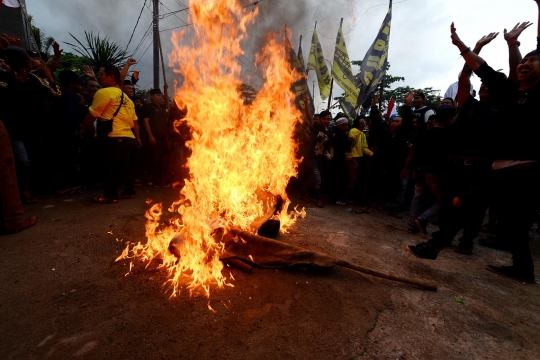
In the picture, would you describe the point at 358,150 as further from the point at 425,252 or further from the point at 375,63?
the point at 375,63

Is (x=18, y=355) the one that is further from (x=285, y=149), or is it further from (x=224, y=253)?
(x=285, y=149)

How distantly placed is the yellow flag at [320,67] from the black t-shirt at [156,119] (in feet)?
24.1

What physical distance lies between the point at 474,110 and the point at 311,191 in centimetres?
429

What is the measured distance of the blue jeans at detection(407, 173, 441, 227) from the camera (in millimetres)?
5180

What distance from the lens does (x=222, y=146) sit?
15.5 ft

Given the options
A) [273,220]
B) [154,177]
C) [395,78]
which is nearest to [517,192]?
[273,220]

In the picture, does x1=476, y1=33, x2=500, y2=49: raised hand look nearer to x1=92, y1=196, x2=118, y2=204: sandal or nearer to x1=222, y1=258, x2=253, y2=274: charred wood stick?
x1=222, y1=258, x2=253, y2=274: charred wood stick

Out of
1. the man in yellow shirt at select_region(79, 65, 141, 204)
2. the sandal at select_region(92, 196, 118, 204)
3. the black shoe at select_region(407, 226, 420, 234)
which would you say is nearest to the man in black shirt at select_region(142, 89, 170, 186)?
the man in yellow shirt at select_region(79, 65, 141, 204)

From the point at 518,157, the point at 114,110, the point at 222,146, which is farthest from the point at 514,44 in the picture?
the point at 114,110

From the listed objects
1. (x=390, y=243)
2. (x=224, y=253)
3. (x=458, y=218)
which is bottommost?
(x=390, y=243)

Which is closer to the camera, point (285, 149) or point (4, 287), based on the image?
point (4, 287)

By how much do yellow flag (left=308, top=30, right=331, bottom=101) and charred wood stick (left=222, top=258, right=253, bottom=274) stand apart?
10.3 m

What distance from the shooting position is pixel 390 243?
4.83 metres

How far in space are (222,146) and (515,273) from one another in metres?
4.72
